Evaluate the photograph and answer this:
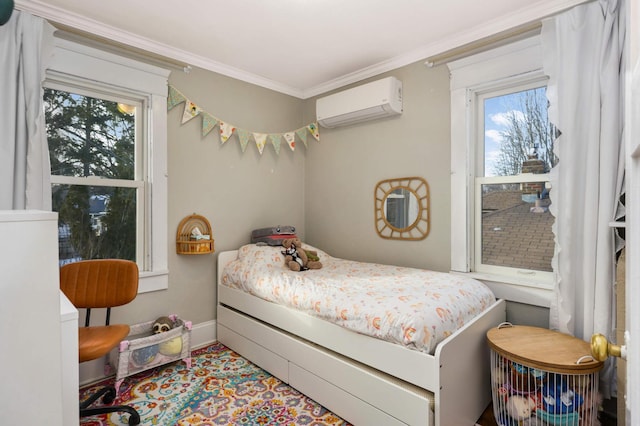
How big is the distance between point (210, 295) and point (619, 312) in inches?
110

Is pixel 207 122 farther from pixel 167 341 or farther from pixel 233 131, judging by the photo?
pixel 167 341

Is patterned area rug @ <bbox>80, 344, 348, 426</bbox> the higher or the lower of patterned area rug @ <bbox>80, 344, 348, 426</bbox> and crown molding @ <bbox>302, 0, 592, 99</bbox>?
the lower

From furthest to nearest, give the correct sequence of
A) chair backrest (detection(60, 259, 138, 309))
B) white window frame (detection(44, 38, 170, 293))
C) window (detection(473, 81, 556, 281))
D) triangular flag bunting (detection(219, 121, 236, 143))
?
1. triangular flag bunting (detection(219, 121, 236, 143))
2. white window frame (detection(44, 38, 170, 293))
3. window (detection(473, 81, 556, 281))
4. chair backrest (detection(60, 259, 138, 309))

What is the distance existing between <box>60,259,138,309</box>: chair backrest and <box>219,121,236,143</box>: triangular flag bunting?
1.33m

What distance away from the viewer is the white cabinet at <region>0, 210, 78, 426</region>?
69 centimetres

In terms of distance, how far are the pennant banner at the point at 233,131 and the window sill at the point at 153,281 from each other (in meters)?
1.22

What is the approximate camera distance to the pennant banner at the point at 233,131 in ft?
9.04

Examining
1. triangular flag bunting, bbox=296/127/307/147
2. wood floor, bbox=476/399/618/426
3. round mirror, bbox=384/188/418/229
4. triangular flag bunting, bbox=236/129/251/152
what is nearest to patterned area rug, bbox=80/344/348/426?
wood floor, bbox=476/399/618/426

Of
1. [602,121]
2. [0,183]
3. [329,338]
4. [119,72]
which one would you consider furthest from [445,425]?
[119,72]

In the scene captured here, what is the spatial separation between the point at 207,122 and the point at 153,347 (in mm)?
1802

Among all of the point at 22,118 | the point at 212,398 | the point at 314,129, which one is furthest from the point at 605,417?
the point at 22,118

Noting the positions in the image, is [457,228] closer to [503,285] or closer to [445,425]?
[503,285]

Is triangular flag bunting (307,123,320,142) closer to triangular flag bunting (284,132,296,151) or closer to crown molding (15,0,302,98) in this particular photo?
triangular flag bunting (284,132,296,151)

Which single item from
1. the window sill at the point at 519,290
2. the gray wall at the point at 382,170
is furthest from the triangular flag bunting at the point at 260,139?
the window sill at the point at 519,290
